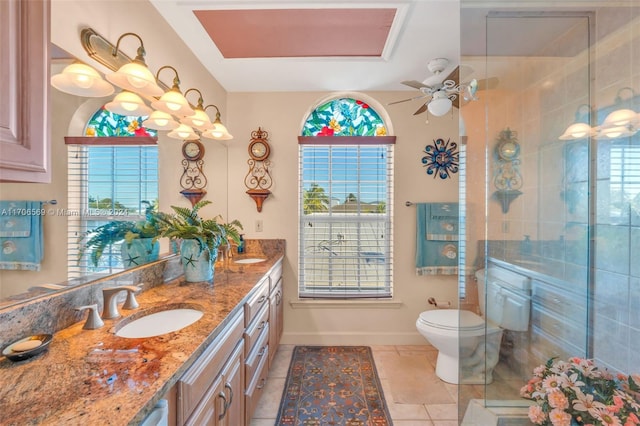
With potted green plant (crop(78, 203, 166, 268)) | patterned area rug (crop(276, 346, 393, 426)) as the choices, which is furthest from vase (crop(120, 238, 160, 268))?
patterned area rug (crop(276, 346, 393, 426))

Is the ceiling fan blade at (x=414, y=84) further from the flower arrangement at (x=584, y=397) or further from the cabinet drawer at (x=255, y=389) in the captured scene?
the cabinet drawer at (x=255, y=389)

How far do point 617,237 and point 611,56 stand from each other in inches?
33.1

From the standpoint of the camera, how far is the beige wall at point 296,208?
2.68m

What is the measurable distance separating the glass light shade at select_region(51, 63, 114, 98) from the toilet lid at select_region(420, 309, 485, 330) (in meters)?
2.26

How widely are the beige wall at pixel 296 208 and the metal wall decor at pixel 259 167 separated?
54 millimetres

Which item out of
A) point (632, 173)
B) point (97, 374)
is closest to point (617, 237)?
point (632, 173)

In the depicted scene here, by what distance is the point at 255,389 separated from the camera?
1603 mm

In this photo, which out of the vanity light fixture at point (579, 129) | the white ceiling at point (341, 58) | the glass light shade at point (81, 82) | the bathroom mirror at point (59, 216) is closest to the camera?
the bathroom mirror at point (59, 216)

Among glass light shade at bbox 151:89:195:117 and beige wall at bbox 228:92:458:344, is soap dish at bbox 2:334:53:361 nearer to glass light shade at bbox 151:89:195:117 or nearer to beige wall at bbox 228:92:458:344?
glass light shade at bbox 151:89:195:117

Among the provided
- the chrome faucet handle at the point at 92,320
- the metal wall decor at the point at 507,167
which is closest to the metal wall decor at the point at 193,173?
the chrome faucet handle at the point at 92,320

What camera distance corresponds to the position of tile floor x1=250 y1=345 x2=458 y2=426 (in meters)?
1.74

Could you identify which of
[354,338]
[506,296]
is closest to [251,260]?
[354,338]

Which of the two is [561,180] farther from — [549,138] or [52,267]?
[52,267]

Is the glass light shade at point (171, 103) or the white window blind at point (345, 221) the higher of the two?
the glass light shade at point (171, 103)
